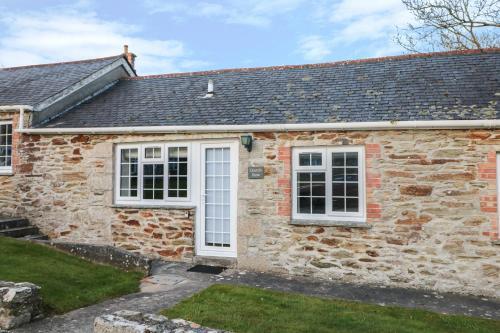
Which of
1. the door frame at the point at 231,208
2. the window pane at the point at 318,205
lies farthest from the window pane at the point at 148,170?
the window pane at the point at 318,205

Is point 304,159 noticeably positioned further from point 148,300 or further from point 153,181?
point 148,300

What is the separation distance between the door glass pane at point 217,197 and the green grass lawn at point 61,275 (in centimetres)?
190

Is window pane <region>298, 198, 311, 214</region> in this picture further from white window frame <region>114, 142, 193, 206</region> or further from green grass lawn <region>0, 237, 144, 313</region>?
green grass lawn <region>0, 237, 144, 313</region>

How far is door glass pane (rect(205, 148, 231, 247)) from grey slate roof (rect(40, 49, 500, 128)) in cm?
84

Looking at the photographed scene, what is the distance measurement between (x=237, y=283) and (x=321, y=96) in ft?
15.7

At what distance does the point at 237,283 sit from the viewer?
277 inches

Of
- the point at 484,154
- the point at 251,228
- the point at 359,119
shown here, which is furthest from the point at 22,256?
the point at 484,154

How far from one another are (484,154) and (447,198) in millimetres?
1023

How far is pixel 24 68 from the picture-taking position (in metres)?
13.8

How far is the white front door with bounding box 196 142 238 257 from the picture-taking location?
8422 millimetres

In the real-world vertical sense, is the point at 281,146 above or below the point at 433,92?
below

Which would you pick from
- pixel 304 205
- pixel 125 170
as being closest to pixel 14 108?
pixel 125 170

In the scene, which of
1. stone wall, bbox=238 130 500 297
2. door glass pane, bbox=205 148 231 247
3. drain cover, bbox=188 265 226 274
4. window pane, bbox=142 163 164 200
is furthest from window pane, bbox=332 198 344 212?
window pane, bbox=142 163 164 200

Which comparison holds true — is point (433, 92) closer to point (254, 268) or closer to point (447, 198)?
point (447, 198)
